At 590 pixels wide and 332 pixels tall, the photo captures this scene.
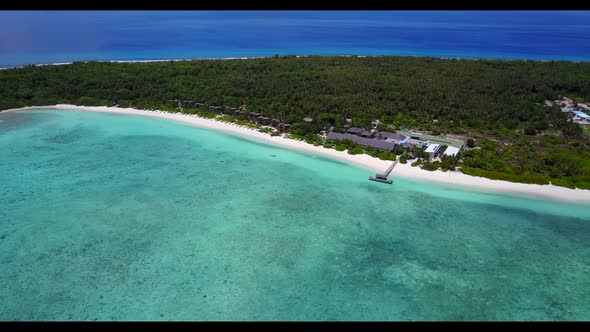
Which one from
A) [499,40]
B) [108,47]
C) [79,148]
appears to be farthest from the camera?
[499,40]

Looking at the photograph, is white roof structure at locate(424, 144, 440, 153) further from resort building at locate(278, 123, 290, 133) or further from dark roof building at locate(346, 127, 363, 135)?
resort building at locate(278, 123, 290, 133)

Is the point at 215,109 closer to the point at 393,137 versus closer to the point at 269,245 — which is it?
the point at 393,137

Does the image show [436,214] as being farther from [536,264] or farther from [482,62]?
[482,62]

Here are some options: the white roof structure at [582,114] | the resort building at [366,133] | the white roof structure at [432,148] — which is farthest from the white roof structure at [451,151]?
the white roof structure at [582,114]

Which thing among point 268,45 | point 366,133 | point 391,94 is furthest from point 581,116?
point 268,45

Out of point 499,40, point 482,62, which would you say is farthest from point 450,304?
point 499,40

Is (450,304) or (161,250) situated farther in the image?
(161,250)
